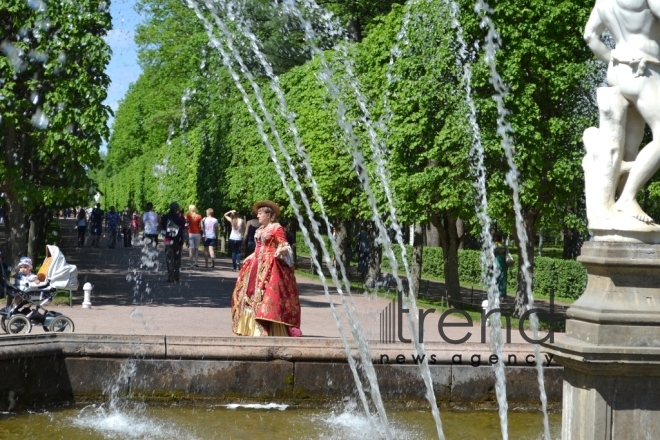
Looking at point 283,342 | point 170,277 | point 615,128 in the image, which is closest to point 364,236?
point 170,277

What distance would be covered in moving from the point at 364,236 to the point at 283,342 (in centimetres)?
2168

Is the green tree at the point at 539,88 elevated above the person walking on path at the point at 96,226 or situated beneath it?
elevated above

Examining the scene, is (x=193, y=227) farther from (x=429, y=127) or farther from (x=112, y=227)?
(x=112, y=227)

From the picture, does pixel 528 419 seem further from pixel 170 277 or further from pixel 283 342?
pixel 170 277

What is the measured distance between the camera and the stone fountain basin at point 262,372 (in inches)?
373

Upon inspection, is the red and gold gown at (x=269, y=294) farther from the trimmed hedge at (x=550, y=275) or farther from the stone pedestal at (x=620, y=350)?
the trimmed hedge at (x=550, y=275)

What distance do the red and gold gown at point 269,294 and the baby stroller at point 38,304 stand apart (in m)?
2.60

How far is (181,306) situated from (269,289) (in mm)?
→ 7147

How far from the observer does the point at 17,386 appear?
9195 millimetres

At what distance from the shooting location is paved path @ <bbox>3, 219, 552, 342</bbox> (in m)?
14.8

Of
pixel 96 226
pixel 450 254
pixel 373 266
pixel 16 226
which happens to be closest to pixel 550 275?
pixel 373 266

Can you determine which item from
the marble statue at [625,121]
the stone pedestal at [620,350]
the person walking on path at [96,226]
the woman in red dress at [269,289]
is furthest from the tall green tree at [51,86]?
the person walking on path at [96,226]

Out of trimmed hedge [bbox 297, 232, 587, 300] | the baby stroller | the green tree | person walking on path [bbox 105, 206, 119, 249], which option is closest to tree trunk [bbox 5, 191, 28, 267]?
the baby stroller

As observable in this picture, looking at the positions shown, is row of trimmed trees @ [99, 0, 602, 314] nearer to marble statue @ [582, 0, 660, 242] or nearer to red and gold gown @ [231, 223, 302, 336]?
red and gold gown @ [231, 223, 302, 336]
